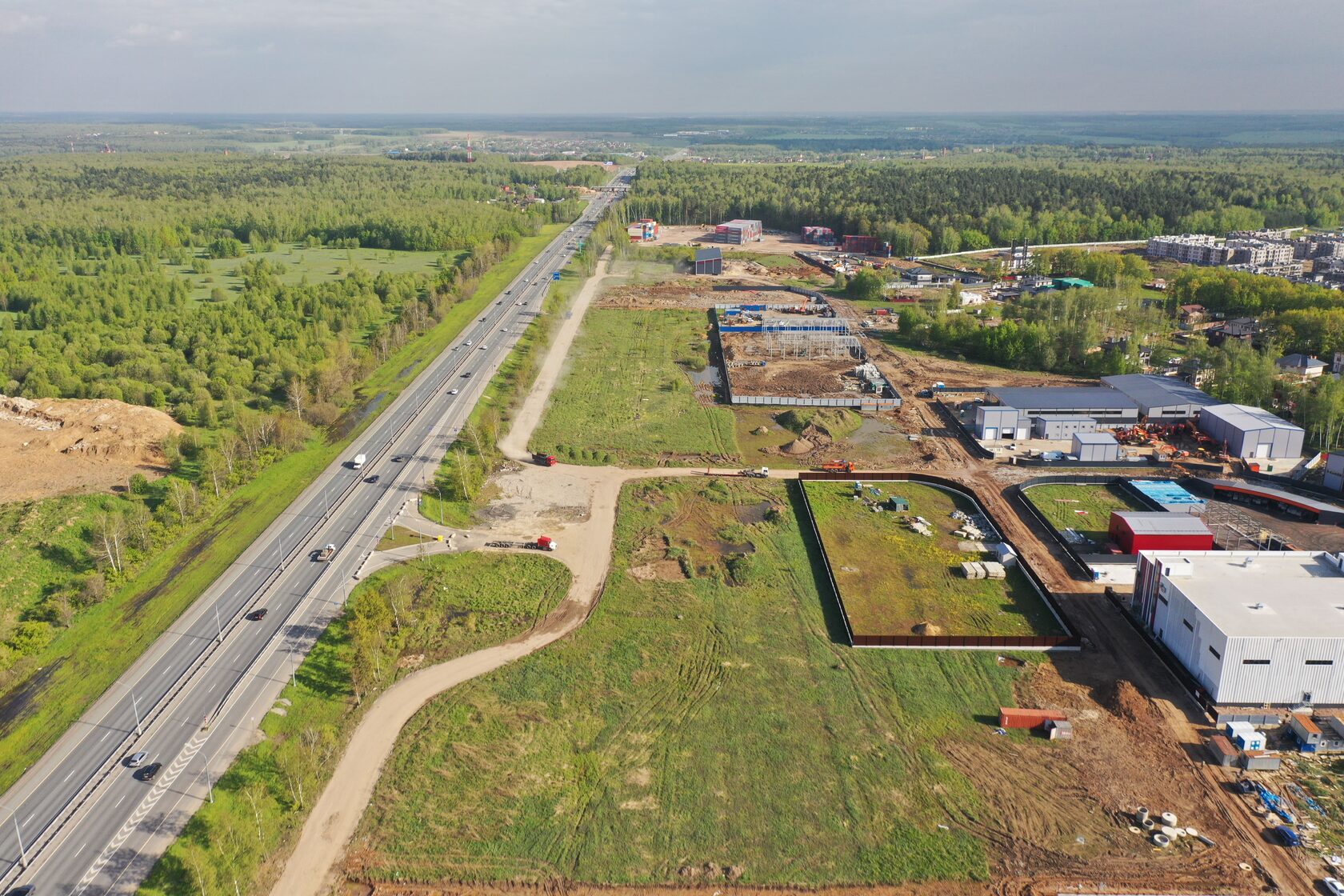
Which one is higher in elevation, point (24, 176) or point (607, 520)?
point (24, 176)

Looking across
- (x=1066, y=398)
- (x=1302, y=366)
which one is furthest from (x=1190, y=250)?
(x=1066, y=398)

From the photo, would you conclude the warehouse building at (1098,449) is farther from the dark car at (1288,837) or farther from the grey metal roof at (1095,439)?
the dark car at (1288,837)

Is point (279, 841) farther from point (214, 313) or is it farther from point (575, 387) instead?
point (214, 313)

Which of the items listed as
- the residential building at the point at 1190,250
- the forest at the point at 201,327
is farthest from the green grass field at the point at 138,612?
the residential building at the point at 1190,250

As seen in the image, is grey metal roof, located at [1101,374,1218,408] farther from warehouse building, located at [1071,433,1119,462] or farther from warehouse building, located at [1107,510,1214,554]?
warehouse building, located at [1107,510,1214,554]

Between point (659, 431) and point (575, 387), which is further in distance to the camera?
point (575, 387)

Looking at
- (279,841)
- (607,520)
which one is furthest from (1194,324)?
(279,841)

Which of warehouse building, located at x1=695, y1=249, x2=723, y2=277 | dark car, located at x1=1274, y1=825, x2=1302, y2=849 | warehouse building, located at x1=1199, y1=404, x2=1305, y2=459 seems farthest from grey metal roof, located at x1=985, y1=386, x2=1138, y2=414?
warehouse building, located at x1=695, y1=249, x2=723, y2=277

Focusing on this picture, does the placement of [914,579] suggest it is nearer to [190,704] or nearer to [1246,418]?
[190,704]
